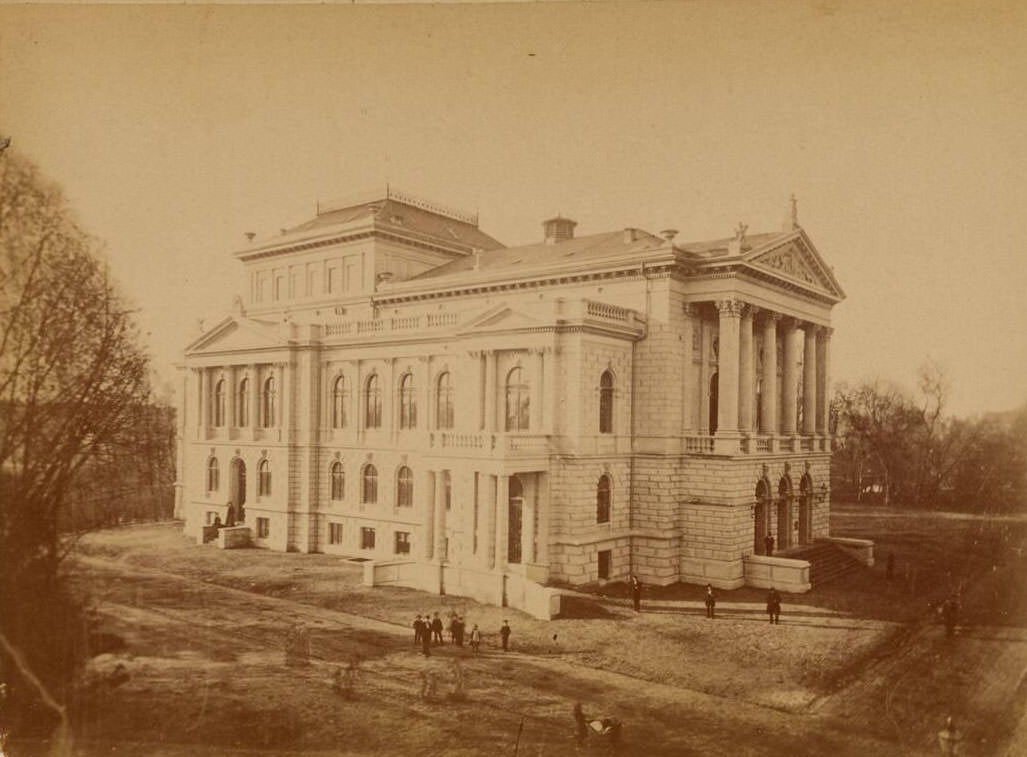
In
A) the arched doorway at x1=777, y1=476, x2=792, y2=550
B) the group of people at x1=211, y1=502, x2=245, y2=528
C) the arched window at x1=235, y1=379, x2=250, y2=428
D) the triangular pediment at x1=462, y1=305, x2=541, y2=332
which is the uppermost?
the triangular pediment at x1=462, y1=305, x2=541, y2=332

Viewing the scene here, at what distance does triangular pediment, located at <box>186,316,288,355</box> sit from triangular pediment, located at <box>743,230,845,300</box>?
57.2 ft

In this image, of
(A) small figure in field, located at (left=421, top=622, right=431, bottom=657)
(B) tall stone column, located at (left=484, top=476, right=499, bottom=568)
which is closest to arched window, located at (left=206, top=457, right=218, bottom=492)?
(B) tall stone column, located at (left=484, top=476, right=499, bottom=568)

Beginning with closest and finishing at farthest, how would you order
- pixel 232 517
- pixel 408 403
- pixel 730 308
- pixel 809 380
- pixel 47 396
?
1. pixel 47 396
2. pixel 730 308
3. pixel 408 403
4. pixel 809 380
5. pixel 232 517

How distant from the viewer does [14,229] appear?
1128cm

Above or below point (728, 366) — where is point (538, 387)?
below

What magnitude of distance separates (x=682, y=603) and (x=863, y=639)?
4.97 m

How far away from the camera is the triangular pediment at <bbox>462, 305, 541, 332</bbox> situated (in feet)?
77.9

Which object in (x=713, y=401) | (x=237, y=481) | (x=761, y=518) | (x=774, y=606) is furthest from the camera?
(x=237, y=481)

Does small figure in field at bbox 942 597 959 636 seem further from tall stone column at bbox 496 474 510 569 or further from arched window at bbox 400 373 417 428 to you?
arched window at bbox 400 373 417 428

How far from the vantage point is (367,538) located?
29.1 meters

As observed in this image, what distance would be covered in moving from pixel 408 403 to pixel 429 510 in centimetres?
577

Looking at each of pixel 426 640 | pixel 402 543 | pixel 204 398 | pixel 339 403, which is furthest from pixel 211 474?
pixel 426 640

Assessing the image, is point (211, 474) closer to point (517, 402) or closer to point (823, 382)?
point (517, 402)

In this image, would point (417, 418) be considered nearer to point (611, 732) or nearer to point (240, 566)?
point (240, 566)
